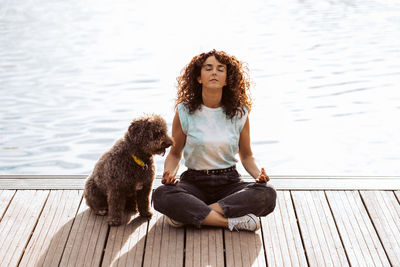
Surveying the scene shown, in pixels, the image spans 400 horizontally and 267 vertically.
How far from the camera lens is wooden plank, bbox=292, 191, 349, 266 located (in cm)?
288

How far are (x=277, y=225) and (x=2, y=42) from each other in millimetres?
8948

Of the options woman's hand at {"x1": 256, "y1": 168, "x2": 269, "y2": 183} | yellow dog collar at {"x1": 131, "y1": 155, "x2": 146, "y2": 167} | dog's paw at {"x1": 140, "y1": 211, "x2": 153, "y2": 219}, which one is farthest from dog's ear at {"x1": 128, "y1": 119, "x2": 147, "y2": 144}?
woman's hand at {"x1": 256, "y1": 168, "x2": 269, "y2": 183}

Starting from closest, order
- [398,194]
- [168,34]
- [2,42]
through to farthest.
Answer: [398,194]
[2,42]
[168,34]

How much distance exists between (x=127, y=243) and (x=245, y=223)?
76cm

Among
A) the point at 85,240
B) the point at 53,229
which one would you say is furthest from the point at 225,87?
the point at 53,229

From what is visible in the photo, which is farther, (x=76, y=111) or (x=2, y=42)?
(x=2, y=42)

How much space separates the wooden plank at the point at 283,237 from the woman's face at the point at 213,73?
976mm

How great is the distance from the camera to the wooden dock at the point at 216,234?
287 centimetres

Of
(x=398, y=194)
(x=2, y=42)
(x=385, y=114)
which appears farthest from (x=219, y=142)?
(x=2, y=42)

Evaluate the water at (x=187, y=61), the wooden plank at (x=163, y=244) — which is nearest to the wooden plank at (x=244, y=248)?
the wooden plank at (x=163, y=244)

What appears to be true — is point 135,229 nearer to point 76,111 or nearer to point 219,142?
point 219,142

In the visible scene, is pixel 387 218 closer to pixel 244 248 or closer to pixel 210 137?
pixel 244 248

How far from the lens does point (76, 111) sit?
6.98 meters

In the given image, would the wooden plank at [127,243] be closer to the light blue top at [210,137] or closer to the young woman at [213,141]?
the young woman at [213,141]
